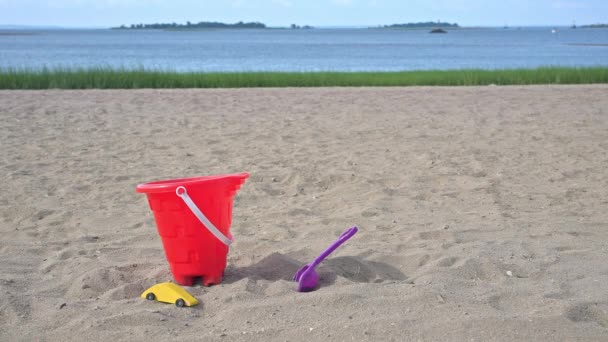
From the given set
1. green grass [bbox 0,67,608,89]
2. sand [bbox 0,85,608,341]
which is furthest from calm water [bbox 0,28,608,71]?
sand [bbox 0,85,608,341]

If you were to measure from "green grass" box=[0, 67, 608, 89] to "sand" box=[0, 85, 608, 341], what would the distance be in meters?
4.05

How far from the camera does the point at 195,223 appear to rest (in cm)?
358

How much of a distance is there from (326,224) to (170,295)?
5.15 feet

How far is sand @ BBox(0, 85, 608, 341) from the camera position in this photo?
3158 mm

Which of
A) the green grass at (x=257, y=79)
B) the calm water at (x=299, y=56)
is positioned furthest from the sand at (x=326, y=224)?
the calm water at (x=299, y=56)

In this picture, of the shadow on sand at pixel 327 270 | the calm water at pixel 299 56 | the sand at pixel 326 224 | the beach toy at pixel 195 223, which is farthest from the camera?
the calm water at pixel 299 56

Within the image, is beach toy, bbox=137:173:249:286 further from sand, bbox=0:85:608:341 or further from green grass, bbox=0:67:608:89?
green grass, bbox=0:67:608:89

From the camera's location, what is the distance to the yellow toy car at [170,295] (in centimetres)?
333

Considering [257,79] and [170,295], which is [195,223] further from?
[257,79]

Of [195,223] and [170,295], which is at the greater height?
[195,223]

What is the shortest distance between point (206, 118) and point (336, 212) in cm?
473

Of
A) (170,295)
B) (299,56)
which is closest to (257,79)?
(170,295)

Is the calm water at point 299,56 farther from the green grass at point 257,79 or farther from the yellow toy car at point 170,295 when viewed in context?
the yellow toy car at point 170,295

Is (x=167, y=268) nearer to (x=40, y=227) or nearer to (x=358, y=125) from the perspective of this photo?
(x=40, y=227)
